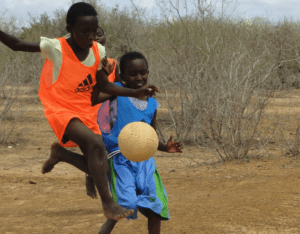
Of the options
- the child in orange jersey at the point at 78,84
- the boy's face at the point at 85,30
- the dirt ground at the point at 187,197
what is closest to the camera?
the child in orange jersey at the point at 78,84

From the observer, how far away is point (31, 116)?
12.0 m

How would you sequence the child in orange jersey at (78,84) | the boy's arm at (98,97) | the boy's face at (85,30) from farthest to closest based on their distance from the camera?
the boy's arm at (98,97)
the boy's face at (85,30)
the child in orange jersey at (78,84)

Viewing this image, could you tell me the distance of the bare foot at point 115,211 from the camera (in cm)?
266

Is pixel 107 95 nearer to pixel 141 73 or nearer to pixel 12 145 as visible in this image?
pixel 141 73

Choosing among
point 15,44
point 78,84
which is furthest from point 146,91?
point 15,44

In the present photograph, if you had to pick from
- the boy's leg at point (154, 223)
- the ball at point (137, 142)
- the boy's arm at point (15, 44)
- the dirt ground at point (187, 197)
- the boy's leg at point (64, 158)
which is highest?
the boy's arm at point (15, 44)

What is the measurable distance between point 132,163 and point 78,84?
699 millimetres

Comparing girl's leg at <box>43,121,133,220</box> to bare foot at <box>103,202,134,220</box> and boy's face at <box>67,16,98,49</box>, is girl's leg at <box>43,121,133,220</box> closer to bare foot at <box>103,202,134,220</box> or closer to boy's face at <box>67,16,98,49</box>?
bare foot at <box>103,202,134,220</box>

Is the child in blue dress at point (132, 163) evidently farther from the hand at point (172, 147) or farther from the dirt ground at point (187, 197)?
the dirt ground at point (187, 197)

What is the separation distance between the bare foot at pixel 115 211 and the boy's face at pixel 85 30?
112cm

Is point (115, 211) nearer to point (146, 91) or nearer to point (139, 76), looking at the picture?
point (146, 91)

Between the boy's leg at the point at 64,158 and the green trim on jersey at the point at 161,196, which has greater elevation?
the boy's leg at the point at 64,158

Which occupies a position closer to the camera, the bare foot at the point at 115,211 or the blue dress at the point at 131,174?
the bare foot at the point at 115,211

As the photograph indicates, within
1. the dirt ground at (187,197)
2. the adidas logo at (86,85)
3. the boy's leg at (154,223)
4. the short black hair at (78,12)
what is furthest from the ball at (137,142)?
the dirt ground at (187,197)
